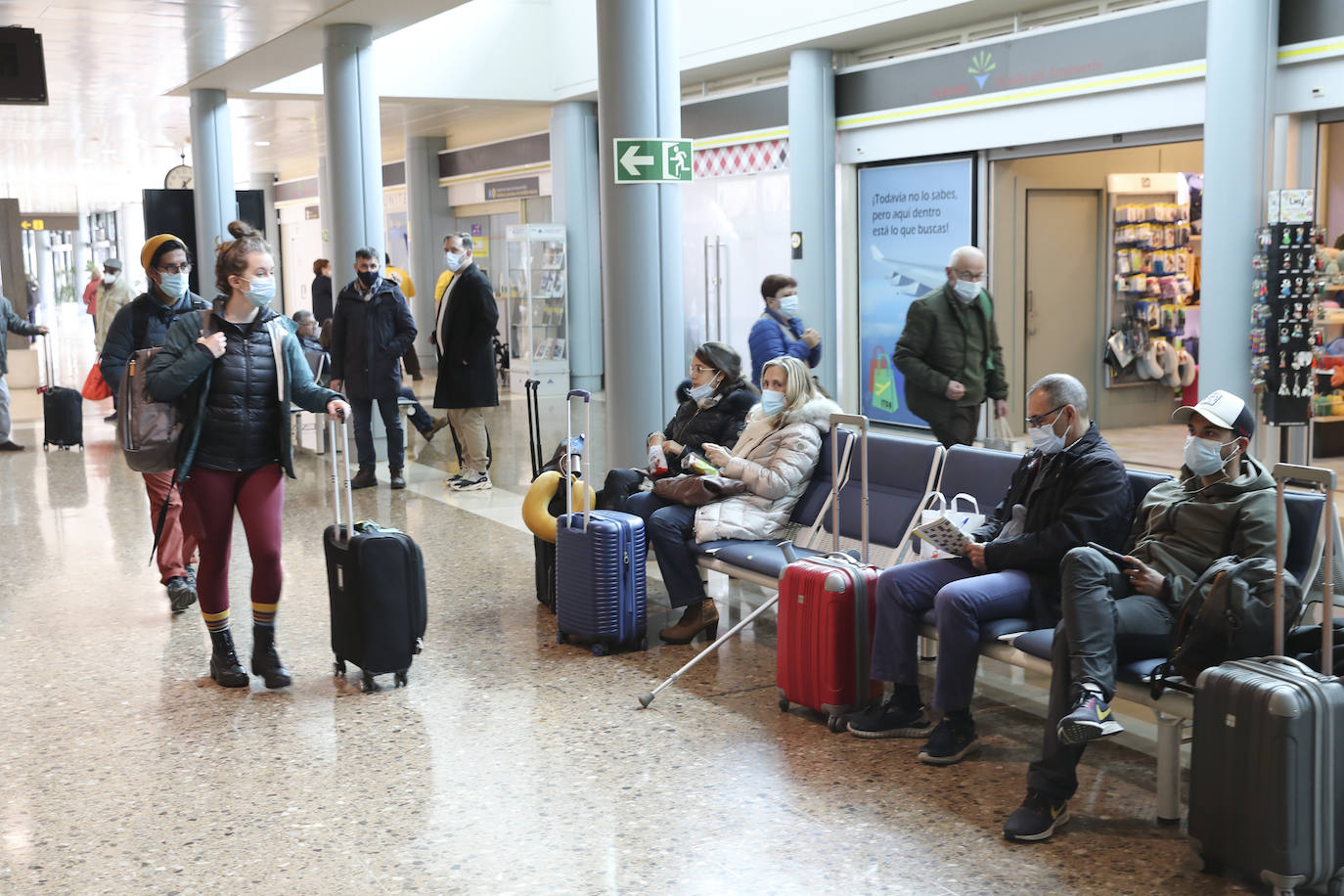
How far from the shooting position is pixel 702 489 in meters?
5.74

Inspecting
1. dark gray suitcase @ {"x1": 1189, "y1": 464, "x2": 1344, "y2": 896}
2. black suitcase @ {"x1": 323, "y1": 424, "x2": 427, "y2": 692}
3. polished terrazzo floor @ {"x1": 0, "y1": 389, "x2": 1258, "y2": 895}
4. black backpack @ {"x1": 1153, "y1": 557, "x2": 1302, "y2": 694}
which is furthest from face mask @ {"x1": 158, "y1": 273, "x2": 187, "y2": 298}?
dark gray suitcase @ {"x1": 1189, "y1": 464, "x2": 1344, "y2": 896}

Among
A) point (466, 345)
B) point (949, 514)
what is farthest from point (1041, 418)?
point (466, 345)

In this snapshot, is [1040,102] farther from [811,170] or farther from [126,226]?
[126,226]

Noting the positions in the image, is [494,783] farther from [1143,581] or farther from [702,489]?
[1143,581]

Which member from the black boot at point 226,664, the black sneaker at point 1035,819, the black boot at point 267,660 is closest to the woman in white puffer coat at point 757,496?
the black boot at point 267,660

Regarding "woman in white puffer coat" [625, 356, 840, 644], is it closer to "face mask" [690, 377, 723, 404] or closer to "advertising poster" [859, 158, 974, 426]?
"face mask" [690, 377, 723, 404]

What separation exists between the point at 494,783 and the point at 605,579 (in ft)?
4.72

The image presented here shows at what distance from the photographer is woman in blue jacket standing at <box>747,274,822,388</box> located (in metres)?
7.54

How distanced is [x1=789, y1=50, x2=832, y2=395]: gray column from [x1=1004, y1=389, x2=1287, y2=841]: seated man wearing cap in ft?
27.6

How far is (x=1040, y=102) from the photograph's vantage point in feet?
34.5

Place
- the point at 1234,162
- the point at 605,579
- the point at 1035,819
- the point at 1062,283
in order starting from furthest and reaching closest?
1. the point at 1062,283
2. the point at 1234,162
3. the point at 605,579
4. the point at 1035,819

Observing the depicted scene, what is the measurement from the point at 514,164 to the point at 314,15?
851 centimetres

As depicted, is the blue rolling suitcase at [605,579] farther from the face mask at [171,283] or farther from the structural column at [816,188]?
the structural column at [816,188]

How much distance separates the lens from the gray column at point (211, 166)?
15.1 m
